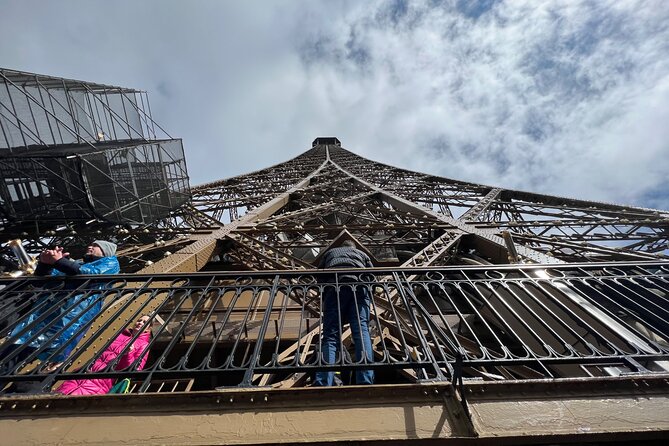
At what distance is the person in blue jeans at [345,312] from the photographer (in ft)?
8.64

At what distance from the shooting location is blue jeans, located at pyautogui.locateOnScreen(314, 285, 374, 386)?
8.54 feet

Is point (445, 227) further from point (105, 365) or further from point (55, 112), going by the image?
point (55, 112)

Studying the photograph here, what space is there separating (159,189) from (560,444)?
10.5 m

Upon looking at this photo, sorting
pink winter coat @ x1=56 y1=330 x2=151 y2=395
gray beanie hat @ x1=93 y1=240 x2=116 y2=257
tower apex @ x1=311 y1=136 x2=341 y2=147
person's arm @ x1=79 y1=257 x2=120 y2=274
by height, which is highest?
tower apex @ x1=311 y1=136 x2=341 y2=147

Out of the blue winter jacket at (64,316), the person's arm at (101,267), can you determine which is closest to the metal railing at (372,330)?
the blue winter jacket at (64,316)

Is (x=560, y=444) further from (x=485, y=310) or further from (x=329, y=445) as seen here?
(x=485, y=310)

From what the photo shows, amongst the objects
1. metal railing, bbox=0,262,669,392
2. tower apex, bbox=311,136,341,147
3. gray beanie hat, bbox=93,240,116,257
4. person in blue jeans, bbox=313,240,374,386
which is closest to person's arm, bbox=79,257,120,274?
gray beanie hat, bbox=93,240,116,257

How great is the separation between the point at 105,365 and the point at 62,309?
0.71 m

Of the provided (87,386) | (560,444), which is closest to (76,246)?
(87,386)

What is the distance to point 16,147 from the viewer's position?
824 cm

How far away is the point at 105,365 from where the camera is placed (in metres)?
3.33

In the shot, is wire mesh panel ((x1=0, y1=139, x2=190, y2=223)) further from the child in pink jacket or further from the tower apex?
the tower apex

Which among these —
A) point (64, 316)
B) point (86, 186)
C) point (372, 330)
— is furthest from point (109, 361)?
point (86, 186)

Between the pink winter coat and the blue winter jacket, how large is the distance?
0.92ft
